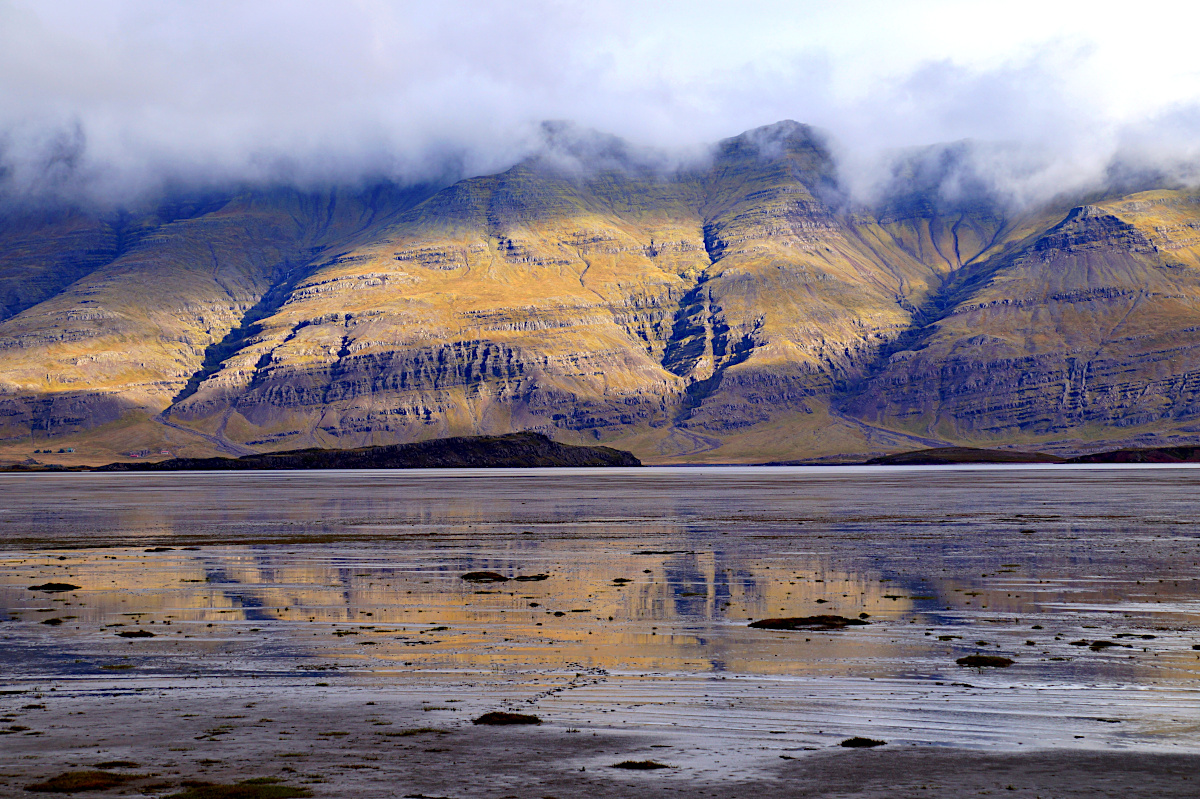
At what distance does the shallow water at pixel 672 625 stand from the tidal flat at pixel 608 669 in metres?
0.17

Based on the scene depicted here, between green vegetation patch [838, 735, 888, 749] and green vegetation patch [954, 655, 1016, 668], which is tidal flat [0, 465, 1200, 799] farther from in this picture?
green vegetation patch [838, 735, 888, 749]

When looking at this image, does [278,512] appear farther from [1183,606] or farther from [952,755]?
[952,755]

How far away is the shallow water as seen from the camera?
87.1 feet

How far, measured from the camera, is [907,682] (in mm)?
29438

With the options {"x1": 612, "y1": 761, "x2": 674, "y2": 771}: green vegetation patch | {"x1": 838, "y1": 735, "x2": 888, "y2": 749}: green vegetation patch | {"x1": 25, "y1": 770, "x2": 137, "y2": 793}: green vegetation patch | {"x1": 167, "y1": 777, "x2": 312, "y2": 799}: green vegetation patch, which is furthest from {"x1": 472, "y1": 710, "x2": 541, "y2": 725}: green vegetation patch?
{"x1": 25, "y1": 770, "x2": 137, "y2": 793}: green vegetation patch

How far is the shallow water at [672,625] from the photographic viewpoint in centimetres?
2656

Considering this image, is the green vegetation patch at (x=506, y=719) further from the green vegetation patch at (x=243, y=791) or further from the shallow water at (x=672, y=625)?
the green vegetation patch at (x=243, y=791)

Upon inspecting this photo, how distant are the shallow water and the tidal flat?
17 cm

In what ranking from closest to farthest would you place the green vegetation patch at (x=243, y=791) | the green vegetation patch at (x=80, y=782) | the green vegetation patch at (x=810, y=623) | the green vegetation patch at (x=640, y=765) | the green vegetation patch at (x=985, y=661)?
the green vegetation patch at (x=243, y=791), the green vegetation patch at (x=80, y=782), the green vegetation patch at (x=640, y=765), the green vegetation patch at (x=985, y=661), the green vegetation patch at (x=810, y=623)

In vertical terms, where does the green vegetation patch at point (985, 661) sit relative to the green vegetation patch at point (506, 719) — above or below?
below

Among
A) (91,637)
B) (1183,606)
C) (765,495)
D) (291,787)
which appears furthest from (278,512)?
(291,787)

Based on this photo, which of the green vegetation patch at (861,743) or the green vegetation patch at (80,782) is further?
the green vegetation patch at (861,743)

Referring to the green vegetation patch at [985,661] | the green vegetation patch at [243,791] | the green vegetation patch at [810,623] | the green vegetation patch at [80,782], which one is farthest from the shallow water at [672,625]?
the green vegetation patch at [80,782]

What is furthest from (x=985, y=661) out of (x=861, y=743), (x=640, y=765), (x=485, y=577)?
(x=485, y=577)
